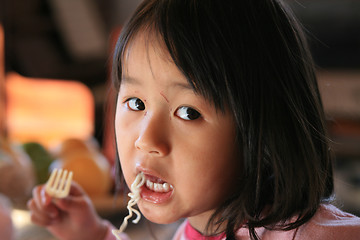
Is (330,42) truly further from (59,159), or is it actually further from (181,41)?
(181,41)

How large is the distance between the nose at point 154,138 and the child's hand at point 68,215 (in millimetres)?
200

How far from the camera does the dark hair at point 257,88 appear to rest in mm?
471

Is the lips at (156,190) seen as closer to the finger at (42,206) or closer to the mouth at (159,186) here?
the mouth at (159,186)

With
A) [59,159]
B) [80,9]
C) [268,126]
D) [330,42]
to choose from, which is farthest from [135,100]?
[80,9]

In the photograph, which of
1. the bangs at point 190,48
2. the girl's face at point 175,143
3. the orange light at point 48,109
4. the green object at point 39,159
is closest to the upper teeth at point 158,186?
the girl's face at point 175,143

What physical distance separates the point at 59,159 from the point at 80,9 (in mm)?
2164

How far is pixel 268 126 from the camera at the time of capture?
0.48 meters

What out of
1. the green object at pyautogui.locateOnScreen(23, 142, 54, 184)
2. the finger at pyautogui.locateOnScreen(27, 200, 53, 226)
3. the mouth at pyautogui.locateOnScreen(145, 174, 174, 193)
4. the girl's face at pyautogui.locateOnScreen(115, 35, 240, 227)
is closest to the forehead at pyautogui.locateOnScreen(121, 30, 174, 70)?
the girl's face at pyautogui.locateOnScreen(115, 35, 240, 227)

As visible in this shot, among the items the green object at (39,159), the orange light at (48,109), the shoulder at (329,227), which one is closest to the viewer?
the shoulder at (329,227)

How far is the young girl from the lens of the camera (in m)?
0.47

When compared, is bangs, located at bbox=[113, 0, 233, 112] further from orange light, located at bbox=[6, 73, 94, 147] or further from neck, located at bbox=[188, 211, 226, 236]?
orange light, located at bbox=[6, 73, 94, 147]

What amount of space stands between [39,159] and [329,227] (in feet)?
2.25

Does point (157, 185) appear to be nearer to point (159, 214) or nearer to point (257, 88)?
point (159, 214)

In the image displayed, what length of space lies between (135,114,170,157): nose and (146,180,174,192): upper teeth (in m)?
0.04
